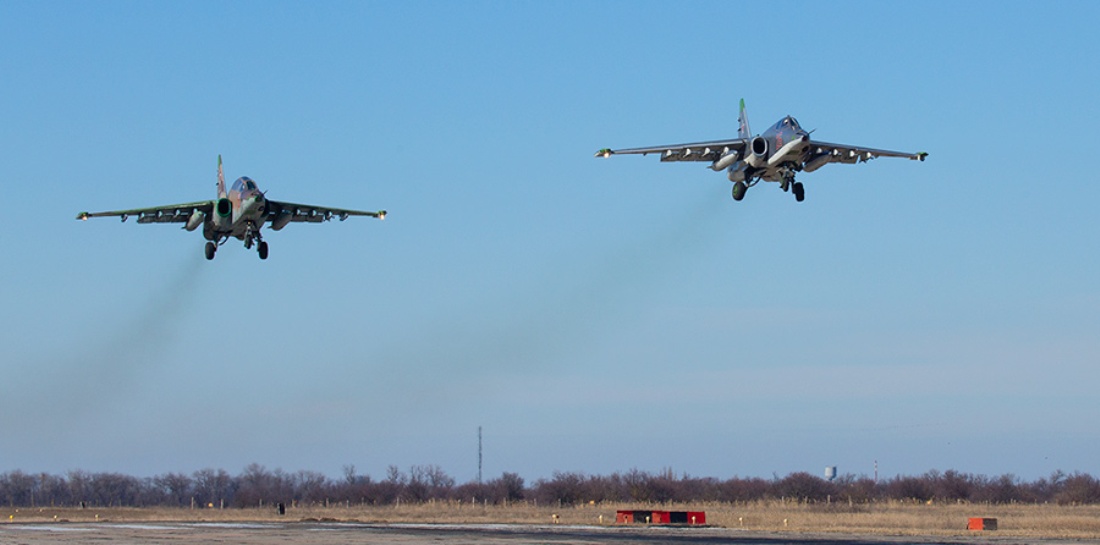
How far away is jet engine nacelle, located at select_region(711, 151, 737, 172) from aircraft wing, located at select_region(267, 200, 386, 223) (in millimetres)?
17705

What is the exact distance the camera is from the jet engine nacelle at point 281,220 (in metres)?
61.8

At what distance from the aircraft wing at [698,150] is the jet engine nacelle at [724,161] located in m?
0.18

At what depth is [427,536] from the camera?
52.2 metres

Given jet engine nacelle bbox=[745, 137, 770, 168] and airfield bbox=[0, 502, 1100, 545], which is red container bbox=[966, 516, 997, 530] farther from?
jet engine nacelle bbox=[745, 137, 770, 168]

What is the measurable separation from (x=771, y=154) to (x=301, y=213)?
23.2 metres

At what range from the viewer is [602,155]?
51.1m

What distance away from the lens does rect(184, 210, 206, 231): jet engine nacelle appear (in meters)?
60.8

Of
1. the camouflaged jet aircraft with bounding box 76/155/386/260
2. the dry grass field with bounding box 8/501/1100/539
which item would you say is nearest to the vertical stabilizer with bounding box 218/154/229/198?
the camouflaged jet aircraft with bounding box 76/155/386/260

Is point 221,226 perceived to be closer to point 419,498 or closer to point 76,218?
point 76,218

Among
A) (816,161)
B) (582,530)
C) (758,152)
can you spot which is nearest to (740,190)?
(758,152)

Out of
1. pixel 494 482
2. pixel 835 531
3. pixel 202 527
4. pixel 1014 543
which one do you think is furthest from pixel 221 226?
pixel 494 482

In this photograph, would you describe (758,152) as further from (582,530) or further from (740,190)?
(582,530)

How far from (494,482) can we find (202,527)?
60577 mm

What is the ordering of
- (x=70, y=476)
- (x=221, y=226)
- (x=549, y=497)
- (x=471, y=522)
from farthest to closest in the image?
(x=70, y=476), (x=549, y=497), (x=471, y=522), (x=221, y=226)
